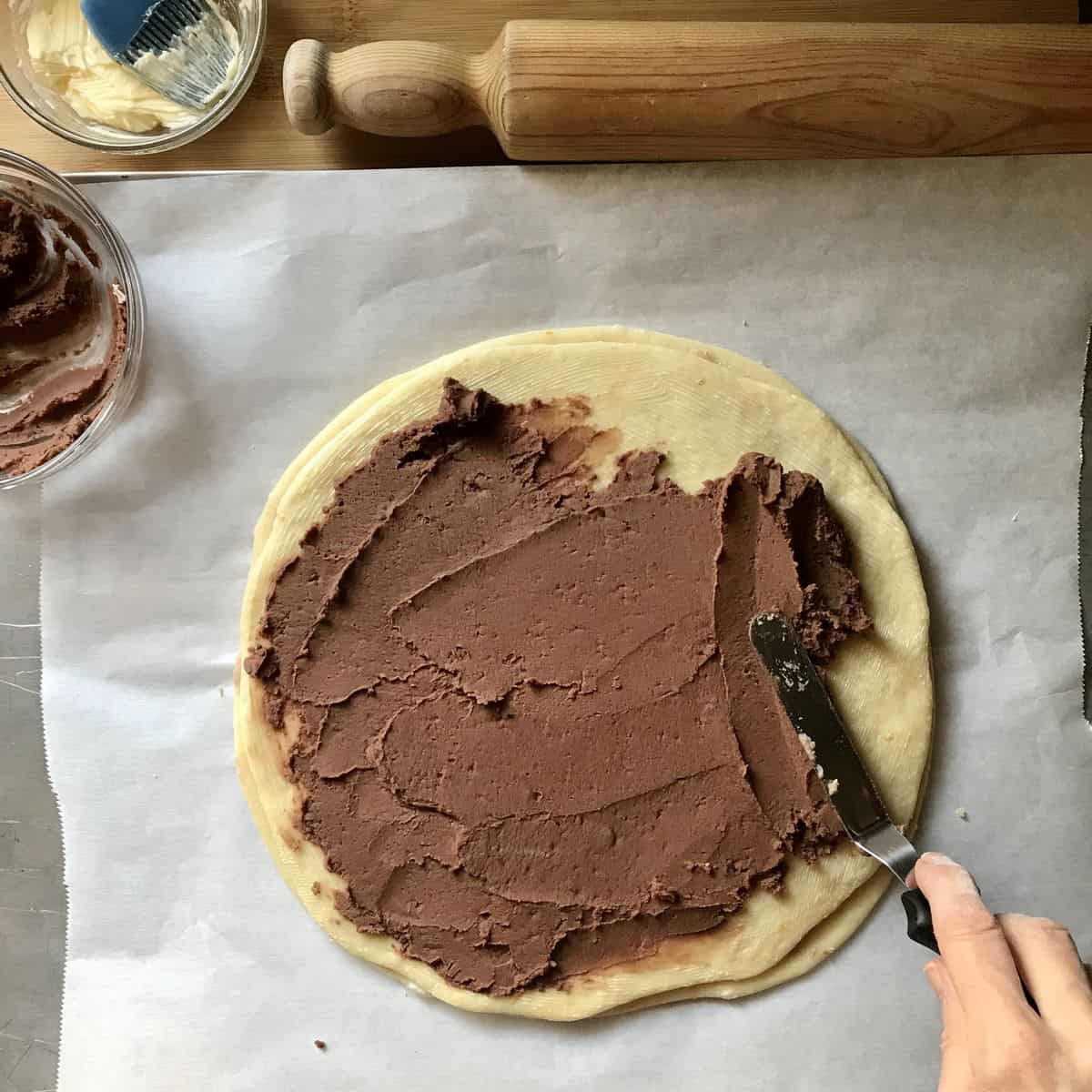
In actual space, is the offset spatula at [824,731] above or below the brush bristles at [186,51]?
below

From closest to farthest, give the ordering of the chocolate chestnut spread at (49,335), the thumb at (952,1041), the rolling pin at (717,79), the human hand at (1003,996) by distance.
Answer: the human hand at (1003,996) < the thumb at (952,1041) < the rolling pin at (717,79) < the chocolate chestnut spread at (49,335)

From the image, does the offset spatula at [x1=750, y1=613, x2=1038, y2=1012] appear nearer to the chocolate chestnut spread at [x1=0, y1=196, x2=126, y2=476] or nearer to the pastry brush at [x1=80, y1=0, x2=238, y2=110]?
the chocolate chestnut spread at [x1=0, y1=196, x2=126, y2=476]

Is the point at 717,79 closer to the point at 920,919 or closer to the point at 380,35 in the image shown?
the point at 380,35

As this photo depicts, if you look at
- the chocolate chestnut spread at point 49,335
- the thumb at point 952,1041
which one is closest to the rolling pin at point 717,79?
the chocolate chestnut spread at point 49,335

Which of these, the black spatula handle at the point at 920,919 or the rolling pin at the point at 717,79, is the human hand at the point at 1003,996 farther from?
the rolling pin at the point at 717,79

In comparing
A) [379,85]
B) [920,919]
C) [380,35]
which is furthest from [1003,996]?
[380,35]

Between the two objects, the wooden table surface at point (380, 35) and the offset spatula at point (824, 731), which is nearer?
the offset spatula at point (824, 731)

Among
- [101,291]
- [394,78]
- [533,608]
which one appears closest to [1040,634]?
[533,608]
